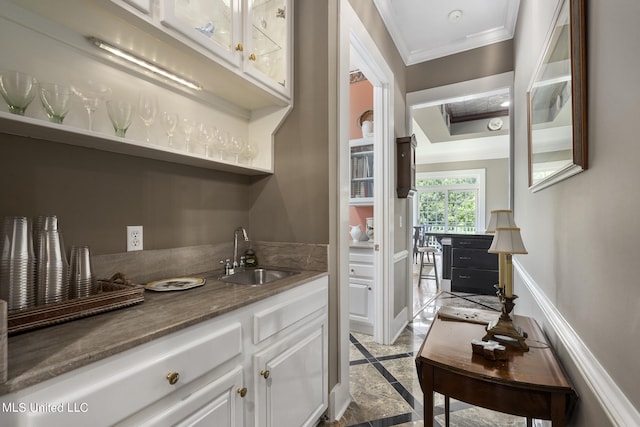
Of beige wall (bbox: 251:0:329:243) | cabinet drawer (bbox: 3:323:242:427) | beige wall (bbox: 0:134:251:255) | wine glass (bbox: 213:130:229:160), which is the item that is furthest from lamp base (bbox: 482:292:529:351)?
wine glass (bbox: 213:130:229:160)

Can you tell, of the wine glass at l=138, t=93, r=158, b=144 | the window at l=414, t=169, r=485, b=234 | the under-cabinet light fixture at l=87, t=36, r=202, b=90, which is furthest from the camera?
the window at l=414, t=169, r=485, b=234

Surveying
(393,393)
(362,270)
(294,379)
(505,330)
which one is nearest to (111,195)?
(294,379)

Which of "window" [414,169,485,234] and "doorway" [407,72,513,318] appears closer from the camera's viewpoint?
"doorway" [407,72,513,318]

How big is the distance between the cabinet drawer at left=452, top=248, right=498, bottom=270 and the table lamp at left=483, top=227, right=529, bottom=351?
366 centimetres

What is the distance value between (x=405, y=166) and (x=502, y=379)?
92.4 inches

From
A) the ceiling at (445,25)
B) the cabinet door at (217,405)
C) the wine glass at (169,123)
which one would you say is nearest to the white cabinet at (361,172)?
the ceiling at (445,25)

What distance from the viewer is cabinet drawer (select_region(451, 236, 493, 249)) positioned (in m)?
4.56

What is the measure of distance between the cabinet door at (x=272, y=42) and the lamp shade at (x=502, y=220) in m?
1.36

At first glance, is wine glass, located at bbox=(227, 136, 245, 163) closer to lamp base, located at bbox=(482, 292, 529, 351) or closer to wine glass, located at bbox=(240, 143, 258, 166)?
wine glass, located at bbox=(240, 143, 258, 166)

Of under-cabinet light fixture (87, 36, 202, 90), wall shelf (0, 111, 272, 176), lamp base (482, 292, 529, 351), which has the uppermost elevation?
under-cabinet light fixture (87, 36, 202, 90)

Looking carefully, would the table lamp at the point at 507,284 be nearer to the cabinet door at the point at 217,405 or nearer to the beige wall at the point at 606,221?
the beige wall at the point at 606,221

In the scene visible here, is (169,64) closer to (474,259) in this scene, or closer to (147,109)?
(147,109)

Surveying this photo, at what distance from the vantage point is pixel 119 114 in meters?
1.21

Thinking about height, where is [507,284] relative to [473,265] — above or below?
above
